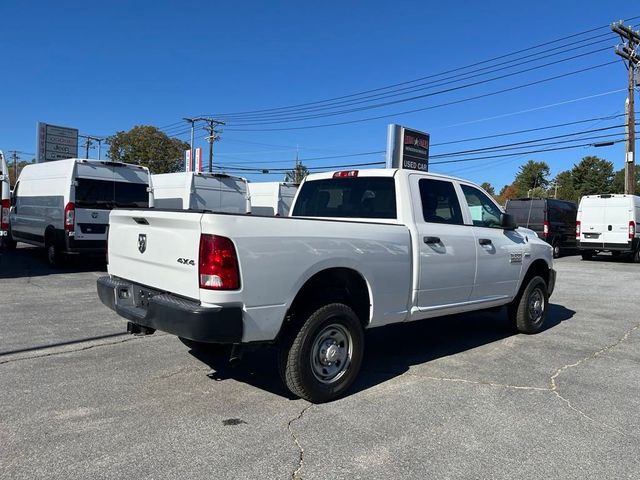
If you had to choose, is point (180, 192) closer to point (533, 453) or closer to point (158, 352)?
point (158, 352)

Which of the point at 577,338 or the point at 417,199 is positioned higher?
the point at 417,199

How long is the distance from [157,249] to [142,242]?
304mm

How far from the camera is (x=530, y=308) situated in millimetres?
7086

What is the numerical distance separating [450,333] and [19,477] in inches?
209

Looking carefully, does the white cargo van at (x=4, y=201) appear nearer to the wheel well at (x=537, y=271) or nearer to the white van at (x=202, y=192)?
the white van at (x=202, y=192)

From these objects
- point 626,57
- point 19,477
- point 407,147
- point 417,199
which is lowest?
point 19,477

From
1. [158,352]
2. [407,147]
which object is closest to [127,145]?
[407,147]

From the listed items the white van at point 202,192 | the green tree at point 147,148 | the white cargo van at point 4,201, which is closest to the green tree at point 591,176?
the green tree at point 147,148

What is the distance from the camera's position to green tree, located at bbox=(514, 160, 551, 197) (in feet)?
392

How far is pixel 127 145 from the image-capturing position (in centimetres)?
5741

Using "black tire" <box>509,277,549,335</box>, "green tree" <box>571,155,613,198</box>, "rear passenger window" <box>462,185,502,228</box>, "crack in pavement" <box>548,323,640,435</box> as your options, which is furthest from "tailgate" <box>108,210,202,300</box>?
"green tree" <box>571,155,613,198</box>

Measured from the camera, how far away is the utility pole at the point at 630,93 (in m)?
25.8

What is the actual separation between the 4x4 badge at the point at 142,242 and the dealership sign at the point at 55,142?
31208 mm

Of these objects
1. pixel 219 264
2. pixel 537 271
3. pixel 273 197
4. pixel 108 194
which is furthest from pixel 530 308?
pixel 273 197
